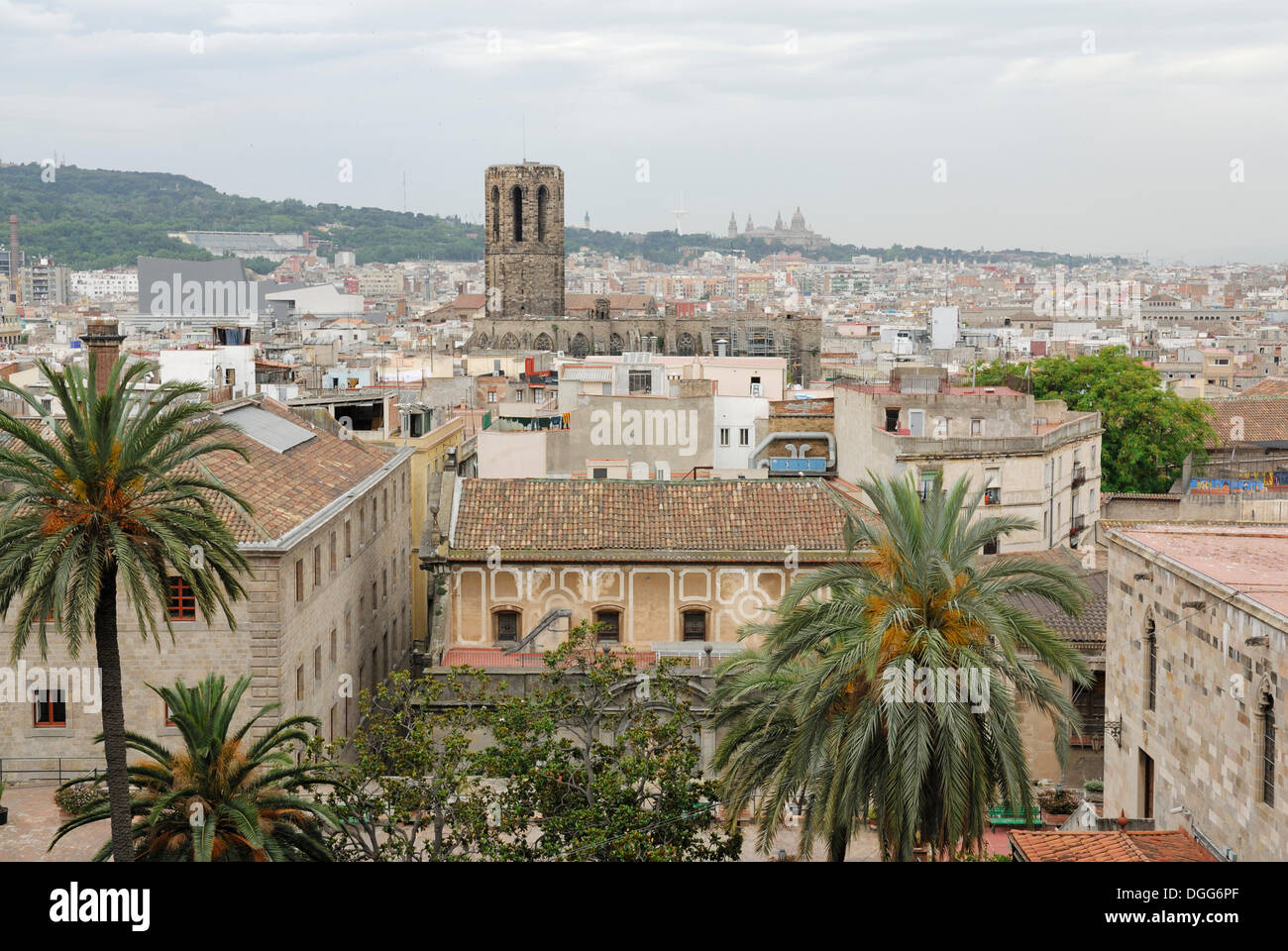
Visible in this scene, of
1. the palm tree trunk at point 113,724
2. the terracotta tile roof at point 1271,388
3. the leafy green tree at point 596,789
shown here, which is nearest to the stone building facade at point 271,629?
the palm tree trunk at point 113,724

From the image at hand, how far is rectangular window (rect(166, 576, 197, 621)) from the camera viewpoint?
2595 centimetres

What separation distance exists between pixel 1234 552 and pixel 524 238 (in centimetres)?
15287

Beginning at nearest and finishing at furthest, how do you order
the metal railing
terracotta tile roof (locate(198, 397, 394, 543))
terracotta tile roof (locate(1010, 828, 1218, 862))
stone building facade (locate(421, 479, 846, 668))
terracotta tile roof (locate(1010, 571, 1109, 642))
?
1. terracotta tile roof (locate(1010, 828, 1218, 862))
2. terracotta tile roof (locate(198, 397, 394, 543))
3. the metal railing
4. terracotta tile roof (locate(1010, 571, 1109, 642))
5. stone building facade (locate(421, 479, 846, 668))

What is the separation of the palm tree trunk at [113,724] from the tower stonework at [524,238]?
498ft

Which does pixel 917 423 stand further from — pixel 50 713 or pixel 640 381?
pixel 50 713

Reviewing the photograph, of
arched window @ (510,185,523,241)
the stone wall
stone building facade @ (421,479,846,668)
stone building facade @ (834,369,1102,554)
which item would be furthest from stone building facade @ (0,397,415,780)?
arched window @ (510,185,523,241)

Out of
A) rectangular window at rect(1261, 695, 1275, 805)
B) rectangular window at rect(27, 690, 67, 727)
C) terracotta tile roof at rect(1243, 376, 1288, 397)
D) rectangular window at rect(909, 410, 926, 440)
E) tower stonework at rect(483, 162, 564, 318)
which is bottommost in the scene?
rectangular window at rect(27, 690, 67, 727)

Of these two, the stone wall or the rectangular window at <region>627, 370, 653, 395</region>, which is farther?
the rectangular window at <region>627, 370, 653, 395</region>

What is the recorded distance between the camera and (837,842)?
1770 centimetres

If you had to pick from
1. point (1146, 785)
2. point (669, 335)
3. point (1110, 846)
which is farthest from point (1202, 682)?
point (669, 335)

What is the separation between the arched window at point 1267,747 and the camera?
16.7 meters

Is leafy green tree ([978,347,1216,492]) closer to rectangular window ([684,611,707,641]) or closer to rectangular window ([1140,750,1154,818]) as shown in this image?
rectangular window ([684,611,707,641])

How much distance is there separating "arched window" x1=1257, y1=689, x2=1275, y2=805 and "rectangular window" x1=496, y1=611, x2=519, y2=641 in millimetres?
17893

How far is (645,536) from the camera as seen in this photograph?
32.5 meters
